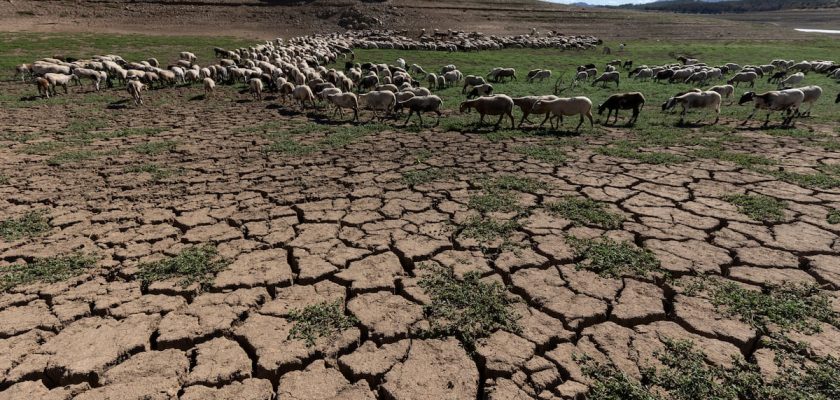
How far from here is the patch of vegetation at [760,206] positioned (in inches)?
234

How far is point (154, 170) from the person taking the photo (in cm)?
801

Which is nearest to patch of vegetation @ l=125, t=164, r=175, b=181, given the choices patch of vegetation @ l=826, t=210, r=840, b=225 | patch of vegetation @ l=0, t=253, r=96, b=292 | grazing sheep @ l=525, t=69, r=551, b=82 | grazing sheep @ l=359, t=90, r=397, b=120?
patch of vegetation @ l=0, t=253, r=96, b=292

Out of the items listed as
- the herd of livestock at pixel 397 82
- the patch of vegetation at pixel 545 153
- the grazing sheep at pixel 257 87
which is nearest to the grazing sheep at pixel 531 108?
the herd of livestock at pixel 397 82

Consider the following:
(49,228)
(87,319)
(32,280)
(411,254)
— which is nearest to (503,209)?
(411,254)

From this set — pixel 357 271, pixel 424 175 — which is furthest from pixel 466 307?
pixel 424 175

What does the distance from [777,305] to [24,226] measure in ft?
29.6

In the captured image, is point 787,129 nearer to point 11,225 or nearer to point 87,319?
point 87,319

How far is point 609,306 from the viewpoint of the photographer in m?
4.13

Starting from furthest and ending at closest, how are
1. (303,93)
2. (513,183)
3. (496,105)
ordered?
(303,93)
(496,105)
(513,183)

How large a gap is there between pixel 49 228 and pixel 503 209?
6.34 metres

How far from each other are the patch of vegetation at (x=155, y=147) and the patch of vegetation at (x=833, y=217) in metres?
11.8

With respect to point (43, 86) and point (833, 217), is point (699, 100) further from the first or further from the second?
point (43, 86)

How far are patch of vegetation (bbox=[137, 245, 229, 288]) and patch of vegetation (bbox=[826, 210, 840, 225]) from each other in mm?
7997

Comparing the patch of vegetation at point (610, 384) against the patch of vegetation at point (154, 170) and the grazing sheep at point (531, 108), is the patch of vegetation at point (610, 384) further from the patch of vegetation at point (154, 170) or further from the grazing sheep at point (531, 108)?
the grazing sheep at point (531, 108)
